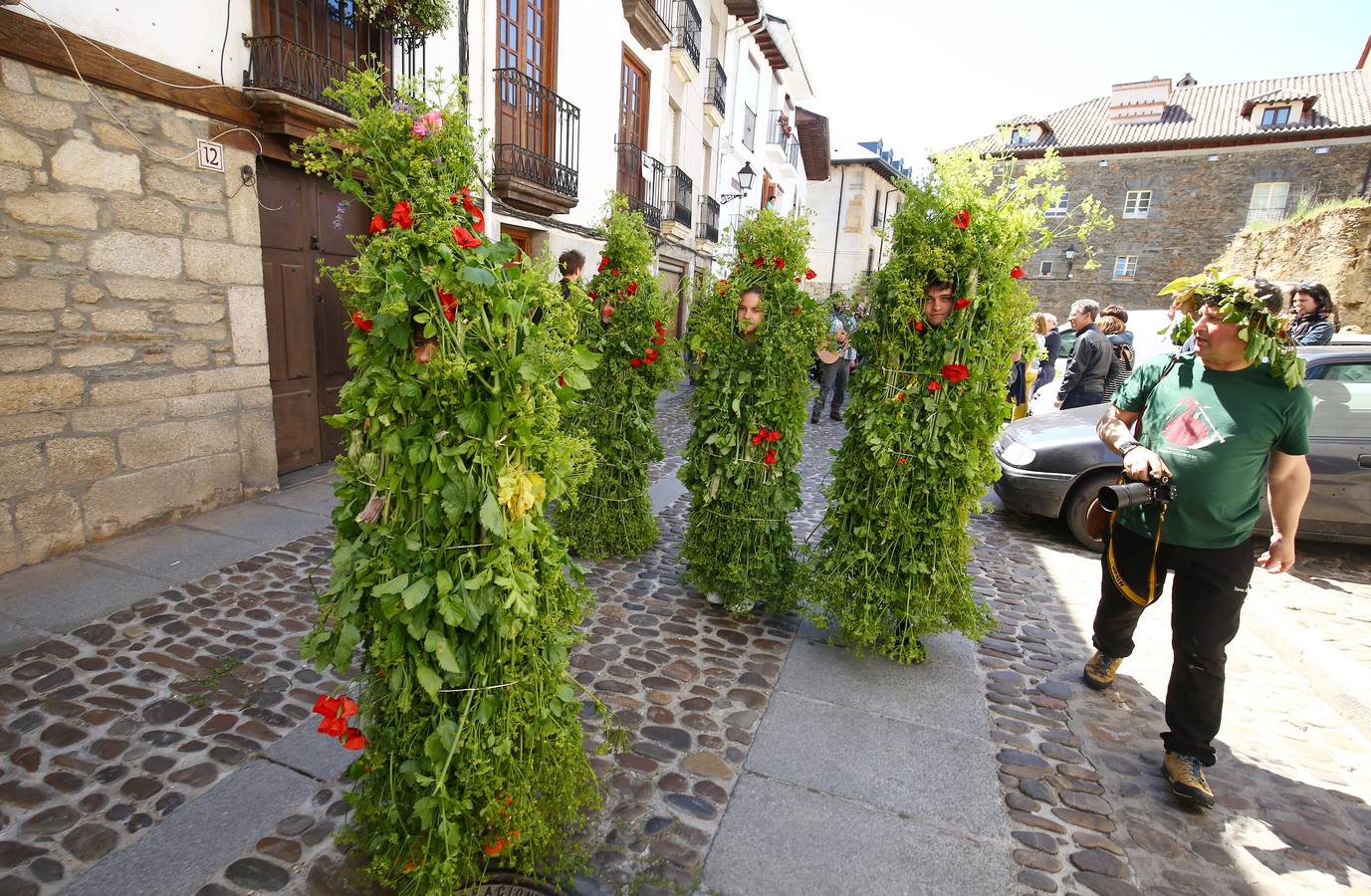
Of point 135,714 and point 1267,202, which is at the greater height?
point 1267,202

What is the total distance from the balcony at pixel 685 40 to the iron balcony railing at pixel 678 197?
6.40 feet

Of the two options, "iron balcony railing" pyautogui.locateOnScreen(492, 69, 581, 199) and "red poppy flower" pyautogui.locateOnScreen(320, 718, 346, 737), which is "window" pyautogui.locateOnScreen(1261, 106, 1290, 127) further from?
"red poppy flower" pyautogui.locateOnScreen(320, 718, 346, 737)

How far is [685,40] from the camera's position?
13.7 meters

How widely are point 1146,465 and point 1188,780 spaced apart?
1.28 m

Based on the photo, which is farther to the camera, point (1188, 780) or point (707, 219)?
point (707, 219)

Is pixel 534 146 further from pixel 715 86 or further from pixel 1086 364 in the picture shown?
pixel 715 86

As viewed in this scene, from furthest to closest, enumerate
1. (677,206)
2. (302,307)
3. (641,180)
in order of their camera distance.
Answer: (677,206) → (641,180) → (302,307)

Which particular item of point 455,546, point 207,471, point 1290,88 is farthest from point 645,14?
point 1290,88

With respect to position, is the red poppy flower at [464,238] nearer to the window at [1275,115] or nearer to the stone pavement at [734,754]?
the stone pavement at [734,754]

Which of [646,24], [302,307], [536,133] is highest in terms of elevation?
[646,24]

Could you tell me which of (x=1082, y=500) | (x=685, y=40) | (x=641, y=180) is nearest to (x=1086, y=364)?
(x=1082, y=500)

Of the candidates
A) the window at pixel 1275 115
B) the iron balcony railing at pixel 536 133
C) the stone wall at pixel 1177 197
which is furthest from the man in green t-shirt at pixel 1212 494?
the window at pixel 1275 115

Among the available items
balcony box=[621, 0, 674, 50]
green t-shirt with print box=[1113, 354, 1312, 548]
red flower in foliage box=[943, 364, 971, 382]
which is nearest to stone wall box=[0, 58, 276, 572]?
red flower in foliage box=[943, 364, 971, 382]

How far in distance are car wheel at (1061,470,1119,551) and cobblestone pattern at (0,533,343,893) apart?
5745 millimetres
